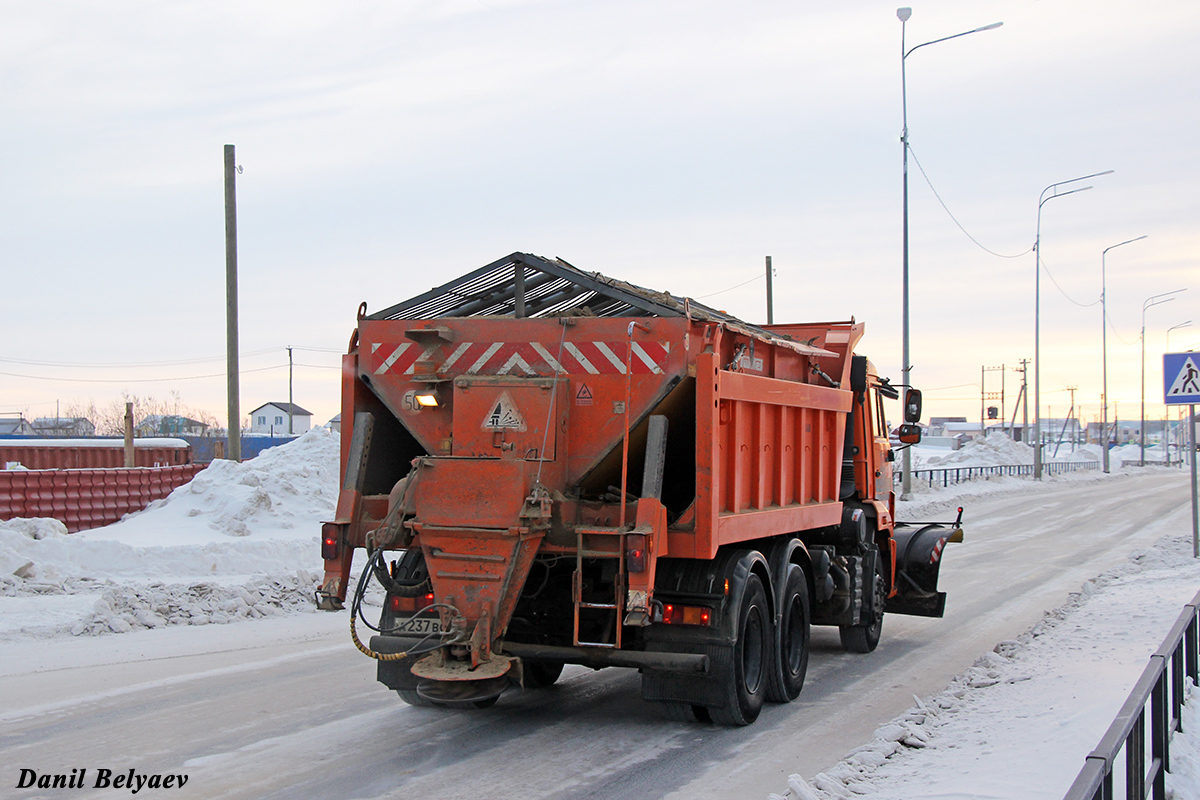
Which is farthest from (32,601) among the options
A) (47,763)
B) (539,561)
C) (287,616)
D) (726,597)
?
(726,597)

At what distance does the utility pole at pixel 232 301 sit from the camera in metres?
19.7

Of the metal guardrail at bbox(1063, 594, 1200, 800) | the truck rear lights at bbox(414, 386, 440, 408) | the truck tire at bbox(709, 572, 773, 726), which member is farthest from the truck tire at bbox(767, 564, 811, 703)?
the truck rear lights at bbox(414, 386, 440, 408)

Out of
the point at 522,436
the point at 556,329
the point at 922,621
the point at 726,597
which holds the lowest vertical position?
the point at 922,621

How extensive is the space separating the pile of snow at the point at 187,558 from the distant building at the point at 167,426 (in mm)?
64904

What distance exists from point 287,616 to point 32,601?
281 centimetres

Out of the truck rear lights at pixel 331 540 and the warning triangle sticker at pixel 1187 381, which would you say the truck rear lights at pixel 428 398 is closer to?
the truck rear lights at pixel 331 540

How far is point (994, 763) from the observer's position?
616cm

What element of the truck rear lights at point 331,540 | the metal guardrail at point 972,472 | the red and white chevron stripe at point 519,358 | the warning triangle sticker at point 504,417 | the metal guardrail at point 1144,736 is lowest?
the metal guardrail at point 972,472

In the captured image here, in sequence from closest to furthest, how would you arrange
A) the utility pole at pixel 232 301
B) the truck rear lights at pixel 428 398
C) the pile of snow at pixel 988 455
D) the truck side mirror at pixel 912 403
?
the truck rear lights at pixel 428 398, the truck side mirror at pixel 912 403, the utility pole at pixel 232 301, the pile of snow at pixel 988 455

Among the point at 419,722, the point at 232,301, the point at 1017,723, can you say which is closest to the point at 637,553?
the point at 419,722

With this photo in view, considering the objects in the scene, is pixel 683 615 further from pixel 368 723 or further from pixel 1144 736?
pixel 1144 736

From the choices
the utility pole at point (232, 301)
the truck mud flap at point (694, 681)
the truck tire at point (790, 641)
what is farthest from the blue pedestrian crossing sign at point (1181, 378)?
the utility pole at point (232, 301)

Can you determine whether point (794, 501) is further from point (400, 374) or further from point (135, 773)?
point (135, 773)

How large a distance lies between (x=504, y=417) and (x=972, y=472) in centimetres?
5374
